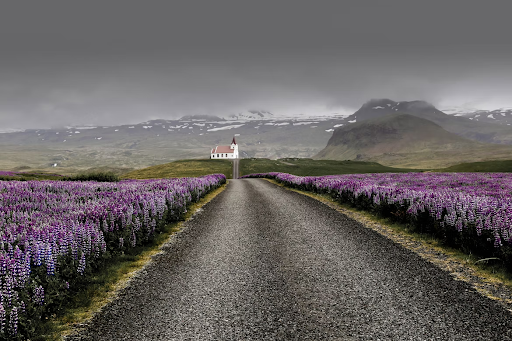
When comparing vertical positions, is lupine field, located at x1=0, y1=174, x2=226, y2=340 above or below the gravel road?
above

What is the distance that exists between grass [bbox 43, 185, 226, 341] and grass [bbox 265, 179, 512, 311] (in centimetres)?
781

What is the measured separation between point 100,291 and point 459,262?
899cm

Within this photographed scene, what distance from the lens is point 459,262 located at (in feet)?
26.9

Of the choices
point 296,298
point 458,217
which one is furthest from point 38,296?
point 458,217

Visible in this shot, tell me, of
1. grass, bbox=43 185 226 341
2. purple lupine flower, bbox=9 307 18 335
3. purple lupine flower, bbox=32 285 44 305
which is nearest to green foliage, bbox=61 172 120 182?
grass, bbox=43 185 226 341

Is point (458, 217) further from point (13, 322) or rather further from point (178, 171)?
point (178, 171)

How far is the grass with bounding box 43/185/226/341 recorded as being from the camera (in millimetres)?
5155

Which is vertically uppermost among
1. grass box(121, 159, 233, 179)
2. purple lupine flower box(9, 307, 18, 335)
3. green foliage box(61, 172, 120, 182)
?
green foliage box(61, 172, 120, 182)

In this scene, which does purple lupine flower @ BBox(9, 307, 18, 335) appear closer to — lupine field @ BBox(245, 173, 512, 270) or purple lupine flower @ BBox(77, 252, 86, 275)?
purple lupine flower @ BBox(77, 252, 86, 275)

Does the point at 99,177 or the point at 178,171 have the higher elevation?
the point at 99,177

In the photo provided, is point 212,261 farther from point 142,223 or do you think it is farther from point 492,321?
point 492,321

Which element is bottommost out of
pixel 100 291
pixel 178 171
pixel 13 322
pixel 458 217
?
pixel 178 171

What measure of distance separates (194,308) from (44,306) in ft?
8.49

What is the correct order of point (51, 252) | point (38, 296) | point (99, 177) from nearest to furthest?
1. point (38, 296)
2. point (51, 252)
3. point (99, 177)
